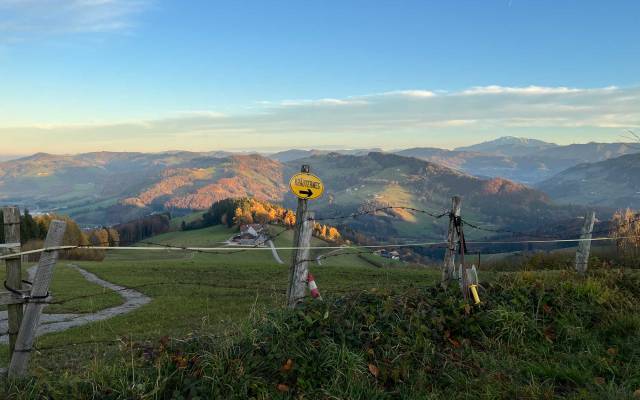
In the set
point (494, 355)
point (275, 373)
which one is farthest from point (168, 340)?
point (494, 355)

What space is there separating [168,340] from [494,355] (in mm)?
5466

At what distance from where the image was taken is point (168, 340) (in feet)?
22.5

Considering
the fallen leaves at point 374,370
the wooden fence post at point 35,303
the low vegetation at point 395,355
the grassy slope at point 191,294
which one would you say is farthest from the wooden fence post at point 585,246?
the wooden fence post at point 35,303

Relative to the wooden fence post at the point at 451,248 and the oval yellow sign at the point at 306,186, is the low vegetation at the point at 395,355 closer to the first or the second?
the wooden fence post at the point at 451,248

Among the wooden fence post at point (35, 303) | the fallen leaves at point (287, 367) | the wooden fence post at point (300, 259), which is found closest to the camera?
the fallen leaves at point (287, 367)

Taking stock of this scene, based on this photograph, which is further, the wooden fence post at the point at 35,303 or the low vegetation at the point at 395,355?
the wooden fence post at the point at 35,303

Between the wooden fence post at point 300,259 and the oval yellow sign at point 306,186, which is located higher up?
the oval yellow sign at point 306,186

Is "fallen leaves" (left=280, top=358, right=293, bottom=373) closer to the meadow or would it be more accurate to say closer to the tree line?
the meadow

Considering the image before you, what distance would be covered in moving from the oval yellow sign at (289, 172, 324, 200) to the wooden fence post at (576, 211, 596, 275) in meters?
8.82

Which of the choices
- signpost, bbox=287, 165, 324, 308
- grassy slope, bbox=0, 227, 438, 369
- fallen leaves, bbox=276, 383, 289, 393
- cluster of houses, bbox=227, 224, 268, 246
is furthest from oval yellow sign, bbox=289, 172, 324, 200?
cluster of houses, bbox=227, 224, 268, 246

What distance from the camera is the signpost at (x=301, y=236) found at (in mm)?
8398

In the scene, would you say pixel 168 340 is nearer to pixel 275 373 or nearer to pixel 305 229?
pixel 275 373

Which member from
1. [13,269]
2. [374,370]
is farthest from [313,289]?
[13,269]

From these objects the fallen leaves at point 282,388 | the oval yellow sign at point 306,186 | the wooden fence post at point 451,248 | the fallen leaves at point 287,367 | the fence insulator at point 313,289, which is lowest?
the fallen leaves at point 282,388
